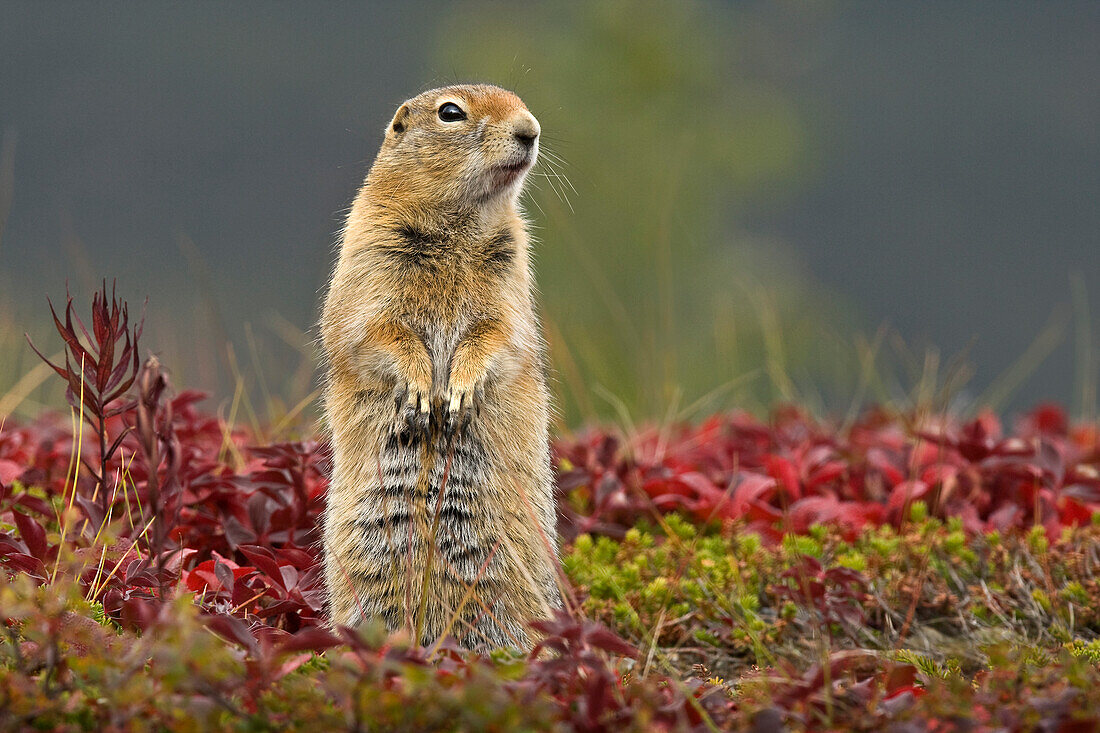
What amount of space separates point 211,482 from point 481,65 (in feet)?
49.5

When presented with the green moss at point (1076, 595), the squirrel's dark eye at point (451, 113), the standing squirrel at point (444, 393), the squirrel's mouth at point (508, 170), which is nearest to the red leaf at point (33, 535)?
the standing squirrel at point (444, 393)

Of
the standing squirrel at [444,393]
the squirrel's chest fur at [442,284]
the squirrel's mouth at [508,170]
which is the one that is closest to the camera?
the standing squirrel at [444,393]

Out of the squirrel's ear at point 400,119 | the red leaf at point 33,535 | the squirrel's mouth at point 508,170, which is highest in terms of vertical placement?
the squirrel's ear at point 400,119

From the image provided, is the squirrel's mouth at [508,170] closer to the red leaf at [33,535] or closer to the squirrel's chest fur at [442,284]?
the squirrel's chest fur at [442,284]

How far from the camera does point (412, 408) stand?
12.0ft

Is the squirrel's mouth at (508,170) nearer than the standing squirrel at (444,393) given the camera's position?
No

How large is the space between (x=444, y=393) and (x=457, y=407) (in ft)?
0.40

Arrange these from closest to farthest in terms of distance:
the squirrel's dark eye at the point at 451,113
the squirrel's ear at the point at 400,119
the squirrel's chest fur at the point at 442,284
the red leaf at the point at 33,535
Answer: the red leaf at the point at 33,535 → the squirrel's chest fur at the point at 442,284 → the squirrel's dark eye at the point at 451,113 → the squirrel's ear at the point at 400,119

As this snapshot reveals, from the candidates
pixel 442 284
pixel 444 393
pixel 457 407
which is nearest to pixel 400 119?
pixel 442 284

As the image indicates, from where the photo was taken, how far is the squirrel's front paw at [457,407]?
365cm

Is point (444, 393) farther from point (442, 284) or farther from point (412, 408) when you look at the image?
point (442, 284)

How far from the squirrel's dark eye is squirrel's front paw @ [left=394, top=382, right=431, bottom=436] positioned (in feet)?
4.00

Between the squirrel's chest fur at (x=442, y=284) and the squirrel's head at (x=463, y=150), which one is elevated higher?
the squirrel's head at (x=463, y=150)

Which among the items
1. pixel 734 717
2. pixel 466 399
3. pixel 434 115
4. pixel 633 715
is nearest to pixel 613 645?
pixel 633 715
